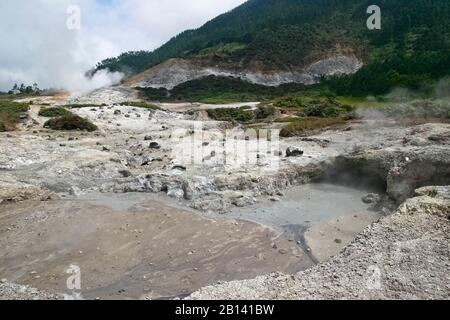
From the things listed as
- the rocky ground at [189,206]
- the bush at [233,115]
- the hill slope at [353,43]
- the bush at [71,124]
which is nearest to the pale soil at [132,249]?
the rocky ground at [189,206]

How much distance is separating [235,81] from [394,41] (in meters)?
31.4

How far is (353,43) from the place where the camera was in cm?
8856

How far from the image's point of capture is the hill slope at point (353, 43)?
184 ft

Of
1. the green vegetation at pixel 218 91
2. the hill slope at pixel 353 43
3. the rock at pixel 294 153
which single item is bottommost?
the rock at pixel 294 153

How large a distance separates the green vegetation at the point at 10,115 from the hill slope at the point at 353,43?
Answer: 3790 centimetres

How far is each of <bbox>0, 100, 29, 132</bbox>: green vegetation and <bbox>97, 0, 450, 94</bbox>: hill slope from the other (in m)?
37.9

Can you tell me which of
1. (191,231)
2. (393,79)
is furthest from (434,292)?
(393,79)

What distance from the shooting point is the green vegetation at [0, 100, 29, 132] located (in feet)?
104

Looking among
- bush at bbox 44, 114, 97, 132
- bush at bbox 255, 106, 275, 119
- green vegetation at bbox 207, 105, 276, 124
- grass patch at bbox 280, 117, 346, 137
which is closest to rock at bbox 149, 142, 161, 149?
grass patch at bbox 280, 117, 346, 137

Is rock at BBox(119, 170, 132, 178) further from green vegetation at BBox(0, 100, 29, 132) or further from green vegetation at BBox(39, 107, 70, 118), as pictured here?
green vegetation at BBox(39, 107, 70, 118)

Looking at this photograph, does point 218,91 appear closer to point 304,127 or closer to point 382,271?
point 304,127

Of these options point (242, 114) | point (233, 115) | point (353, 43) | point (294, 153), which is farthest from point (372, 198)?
point (353, 43)

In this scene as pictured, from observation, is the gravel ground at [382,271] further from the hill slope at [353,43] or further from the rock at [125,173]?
the hill slope at [353,43]

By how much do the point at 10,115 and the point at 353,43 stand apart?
229 ft
